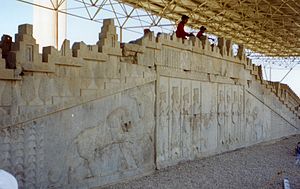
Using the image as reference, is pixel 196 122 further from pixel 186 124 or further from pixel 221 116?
pixel 221 116

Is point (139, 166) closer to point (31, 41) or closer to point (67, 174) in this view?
point (67, 174)

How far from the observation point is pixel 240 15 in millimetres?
27750

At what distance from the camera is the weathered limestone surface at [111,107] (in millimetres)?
6641

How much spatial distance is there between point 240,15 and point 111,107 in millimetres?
20890

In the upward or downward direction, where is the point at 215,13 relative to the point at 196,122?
upward

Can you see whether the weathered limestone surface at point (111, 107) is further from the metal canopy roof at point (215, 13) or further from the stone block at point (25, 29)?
the metal canopy roof at point (215, 13)

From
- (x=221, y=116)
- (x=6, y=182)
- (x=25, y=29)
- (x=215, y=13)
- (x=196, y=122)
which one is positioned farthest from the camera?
(x=215, y=13)

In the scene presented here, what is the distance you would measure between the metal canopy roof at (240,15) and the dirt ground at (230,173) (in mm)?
12117

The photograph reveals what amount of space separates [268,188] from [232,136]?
547 centimetres

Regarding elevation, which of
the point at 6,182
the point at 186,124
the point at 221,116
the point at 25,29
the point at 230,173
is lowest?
the point at 230,173

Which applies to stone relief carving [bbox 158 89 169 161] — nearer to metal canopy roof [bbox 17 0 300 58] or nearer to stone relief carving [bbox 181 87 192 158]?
stone relief carving [bbox 181 87 192 158]

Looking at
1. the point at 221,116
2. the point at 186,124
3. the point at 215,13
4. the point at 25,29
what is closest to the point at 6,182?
the point at 25,29

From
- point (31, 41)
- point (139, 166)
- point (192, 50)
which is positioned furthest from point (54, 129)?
point (192, 50)

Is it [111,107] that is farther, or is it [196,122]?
[196,122]
